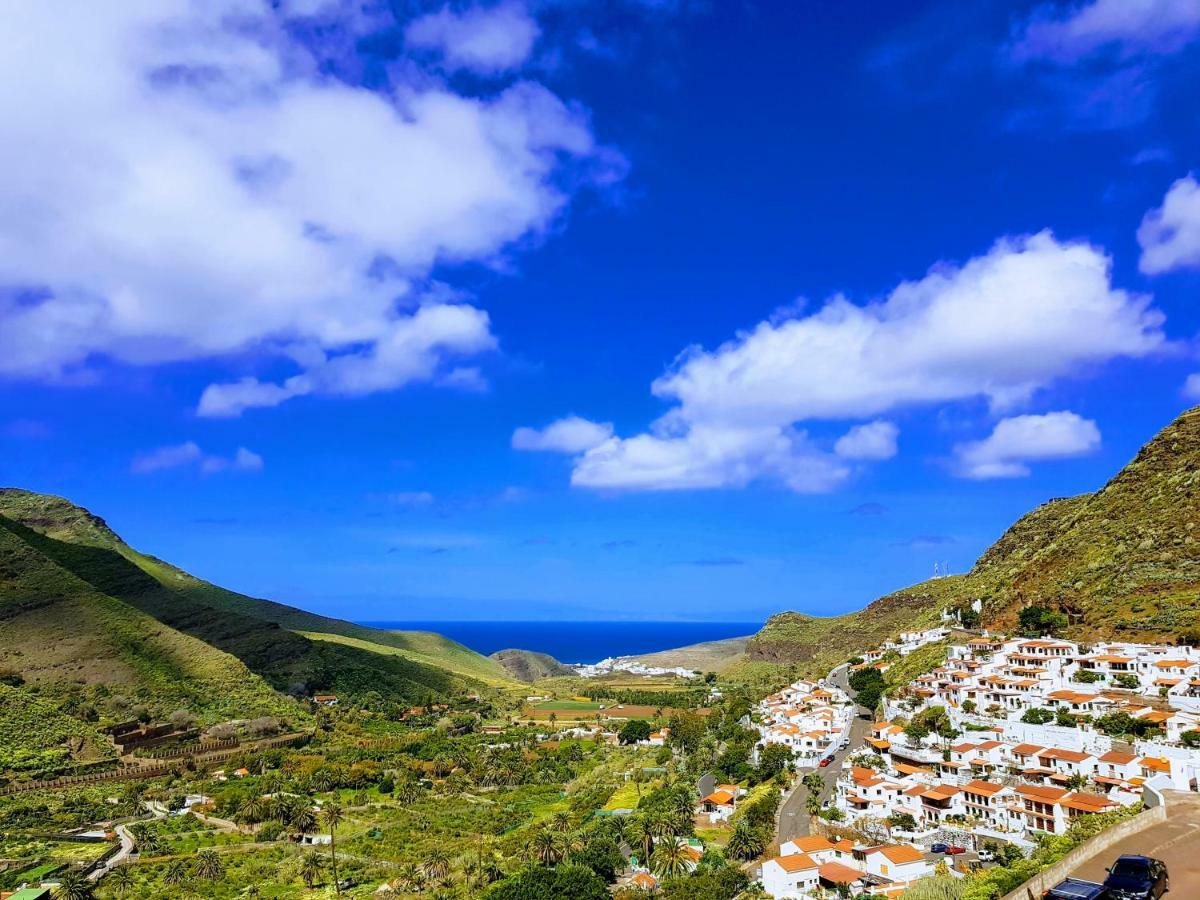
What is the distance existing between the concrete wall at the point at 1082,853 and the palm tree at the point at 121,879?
43.2m

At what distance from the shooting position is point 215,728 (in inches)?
3115

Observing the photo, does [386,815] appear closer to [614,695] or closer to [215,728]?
[215,728]

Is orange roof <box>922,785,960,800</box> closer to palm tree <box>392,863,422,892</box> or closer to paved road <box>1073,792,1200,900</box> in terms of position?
paved road <box>1073,792,1200,900</box>

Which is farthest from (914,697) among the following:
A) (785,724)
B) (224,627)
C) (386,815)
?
(224,627)

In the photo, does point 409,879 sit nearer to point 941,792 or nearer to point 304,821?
point 304,821

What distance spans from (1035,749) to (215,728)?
250ft

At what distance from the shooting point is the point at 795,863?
106ft

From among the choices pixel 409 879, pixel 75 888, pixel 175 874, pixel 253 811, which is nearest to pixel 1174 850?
pixel 409 879

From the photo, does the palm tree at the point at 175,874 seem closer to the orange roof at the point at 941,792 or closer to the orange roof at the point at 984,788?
the orange roof at the point at 941,792

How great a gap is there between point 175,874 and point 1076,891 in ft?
151

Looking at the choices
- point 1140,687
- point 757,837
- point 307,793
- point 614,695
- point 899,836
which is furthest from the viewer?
point 614,695

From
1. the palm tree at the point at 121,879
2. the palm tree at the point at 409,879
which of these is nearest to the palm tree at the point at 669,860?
the palm tree at the point at 409,879

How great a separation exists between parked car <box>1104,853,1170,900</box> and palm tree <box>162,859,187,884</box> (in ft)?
148

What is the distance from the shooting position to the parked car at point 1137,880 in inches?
650
